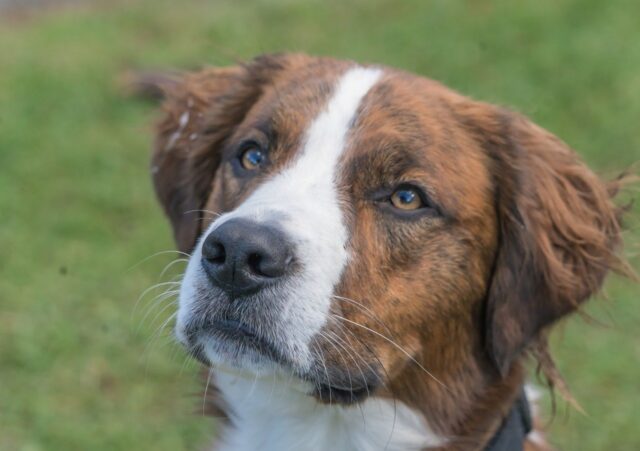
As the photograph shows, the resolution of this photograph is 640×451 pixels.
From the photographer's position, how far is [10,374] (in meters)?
6.08

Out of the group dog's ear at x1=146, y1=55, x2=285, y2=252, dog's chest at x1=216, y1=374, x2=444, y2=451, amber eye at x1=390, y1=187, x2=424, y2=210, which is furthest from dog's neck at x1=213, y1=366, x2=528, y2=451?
dog's ear at x1=146, y1=55, x2=285, y2=252

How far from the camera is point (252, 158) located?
3.90 meters

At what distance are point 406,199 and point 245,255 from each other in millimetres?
803

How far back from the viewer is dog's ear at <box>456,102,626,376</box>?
12.4 feet

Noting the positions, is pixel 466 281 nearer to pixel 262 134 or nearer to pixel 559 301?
pixel 559 301

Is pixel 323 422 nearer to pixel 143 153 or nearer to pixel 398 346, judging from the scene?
pixel 398 346

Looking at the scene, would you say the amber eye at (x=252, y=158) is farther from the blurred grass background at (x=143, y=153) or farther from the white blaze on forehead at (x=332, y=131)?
the blurred grass background at (x=143, y=153)

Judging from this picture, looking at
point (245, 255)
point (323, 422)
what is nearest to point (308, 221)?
point (245, 255)

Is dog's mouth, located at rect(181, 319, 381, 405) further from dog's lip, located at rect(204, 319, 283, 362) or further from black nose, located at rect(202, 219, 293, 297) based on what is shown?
black nose, located at rect(202, 219, 293, 297)

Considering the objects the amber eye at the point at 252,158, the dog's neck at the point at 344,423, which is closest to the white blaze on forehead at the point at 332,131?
the amber eye at the point at 252,158

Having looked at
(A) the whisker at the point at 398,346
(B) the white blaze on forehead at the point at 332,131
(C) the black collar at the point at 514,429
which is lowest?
(C) the black collar at the point at 514,429

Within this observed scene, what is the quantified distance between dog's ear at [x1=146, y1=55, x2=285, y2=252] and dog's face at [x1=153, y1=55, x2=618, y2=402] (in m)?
0.01

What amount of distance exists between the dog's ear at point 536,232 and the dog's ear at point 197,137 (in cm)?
98

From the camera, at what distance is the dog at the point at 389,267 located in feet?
10.8
